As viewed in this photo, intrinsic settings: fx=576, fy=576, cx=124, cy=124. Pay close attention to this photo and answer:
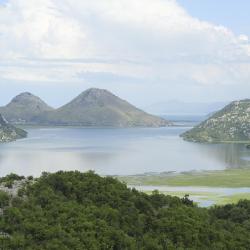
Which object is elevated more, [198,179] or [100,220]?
[100,220]

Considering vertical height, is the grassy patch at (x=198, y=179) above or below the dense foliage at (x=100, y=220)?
below

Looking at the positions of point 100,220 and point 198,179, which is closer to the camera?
point 100,220

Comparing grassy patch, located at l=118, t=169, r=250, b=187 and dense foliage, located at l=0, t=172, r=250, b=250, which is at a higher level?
dense foliage, located at l=0, t=172, r=250, b=250

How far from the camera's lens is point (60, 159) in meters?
169

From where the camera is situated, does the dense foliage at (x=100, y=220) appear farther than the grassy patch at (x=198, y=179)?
No

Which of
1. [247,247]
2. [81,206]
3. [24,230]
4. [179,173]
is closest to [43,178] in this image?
[81,206]

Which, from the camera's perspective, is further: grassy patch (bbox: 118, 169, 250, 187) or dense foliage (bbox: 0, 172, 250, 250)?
grassy patch (bbox: 118, 169, 250, 187)

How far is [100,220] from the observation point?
3641 cm

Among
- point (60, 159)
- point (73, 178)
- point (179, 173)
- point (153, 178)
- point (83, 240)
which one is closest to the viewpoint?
point (83, 240)

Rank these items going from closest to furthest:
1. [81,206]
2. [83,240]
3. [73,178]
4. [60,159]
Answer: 1. [83,240]
2. [81,206]
3. [73,178]
4. [60,159]

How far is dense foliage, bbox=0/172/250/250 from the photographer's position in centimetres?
3406

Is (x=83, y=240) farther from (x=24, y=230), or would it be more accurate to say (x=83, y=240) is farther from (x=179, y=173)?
(x=179, y=173)

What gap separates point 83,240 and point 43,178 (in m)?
11.4

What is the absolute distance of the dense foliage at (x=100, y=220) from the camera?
3406cm
